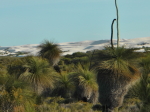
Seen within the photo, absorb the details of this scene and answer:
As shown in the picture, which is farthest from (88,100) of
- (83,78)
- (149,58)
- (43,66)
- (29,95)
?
(29,95)

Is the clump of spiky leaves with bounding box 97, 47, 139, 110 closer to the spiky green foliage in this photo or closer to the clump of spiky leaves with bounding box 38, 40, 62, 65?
the spiky green foliage

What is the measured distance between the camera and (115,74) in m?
14.4

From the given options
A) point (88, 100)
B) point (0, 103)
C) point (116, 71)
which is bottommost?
point (88, 100)

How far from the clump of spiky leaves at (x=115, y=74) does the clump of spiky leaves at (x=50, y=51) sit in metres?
9.64

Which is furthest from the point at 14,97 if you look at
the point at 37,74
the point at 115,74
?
the point at 37,74

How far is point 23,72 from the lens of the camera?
19.1 m

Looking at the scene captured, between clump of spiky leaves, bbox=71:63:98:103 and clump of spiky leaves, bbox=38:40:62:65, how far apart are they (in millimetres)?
4449

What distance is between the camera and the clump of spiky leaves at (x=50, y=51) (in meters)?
24.3

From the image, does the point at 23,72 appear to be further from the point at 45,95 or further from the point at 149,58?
the point at 149,58

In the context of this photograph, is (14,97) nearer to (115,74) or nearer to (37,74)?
(115,74)

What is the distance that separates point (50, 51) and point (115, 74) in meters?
10.7

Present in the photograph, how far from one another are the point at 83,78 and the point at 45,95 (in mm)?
3566

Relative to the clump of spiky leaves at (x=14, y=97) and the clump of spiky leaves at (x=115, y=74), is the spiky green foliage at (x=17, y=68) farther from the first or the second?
the clump of spiky leaves at (x=115, y=74)

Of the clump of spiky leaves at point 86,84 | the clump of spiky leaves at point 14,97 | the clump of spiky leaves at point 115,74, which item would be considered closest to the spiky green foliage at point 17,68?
the clump of spiky leaves at point 86,84
